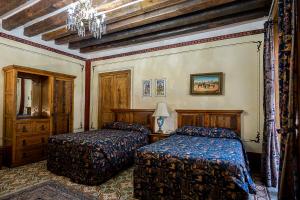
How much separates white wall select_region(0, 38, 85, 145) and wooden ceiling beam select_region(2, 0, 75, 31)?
1.40 ft

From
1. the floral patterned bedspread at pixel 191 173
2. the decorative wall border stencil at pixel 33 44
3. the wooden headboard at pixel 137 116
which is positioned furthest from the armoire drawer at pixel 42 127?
the floral patterned bedspread at pixel 191 173

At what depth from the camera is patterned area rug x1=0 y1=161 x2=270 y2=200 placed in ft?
Result: 8.02

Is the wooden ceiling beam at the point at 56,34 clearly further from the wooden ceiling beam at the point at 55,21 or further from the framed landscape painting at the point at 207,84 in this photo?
the framed landscape painting at the point at 207,84

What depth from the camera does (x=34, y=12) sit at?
3.01 m

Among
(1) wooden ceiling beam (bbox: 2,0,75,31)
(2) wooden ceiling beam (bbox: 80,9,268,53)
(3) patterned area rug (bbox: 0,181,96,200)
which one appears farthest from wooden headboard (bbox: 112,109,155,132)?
(1) wooden ceiling beam (bbox: 2,0,75,31)

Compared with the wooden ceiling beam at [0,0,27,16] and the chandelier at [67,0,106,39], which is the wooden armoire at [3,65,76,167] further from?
the chandelier at [67,0,106,39]

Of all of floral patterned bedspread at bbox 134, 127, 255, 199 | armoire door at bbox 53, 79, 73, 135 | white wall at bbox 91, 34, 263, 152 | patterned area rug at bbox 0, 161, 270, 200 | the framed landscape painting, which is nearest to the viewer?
floral patterned bedspread at bbox 134, 127, 255, 199

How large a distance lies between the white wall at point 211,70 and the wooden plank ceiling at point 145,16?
463 millimetres

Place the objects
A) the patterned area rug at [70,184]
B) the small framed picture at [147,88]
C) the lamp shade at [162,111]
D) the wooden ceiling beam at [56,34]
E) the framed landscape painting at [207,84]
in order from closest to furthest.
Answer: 1. the patterned area rug at [70,184]
2. the framed landscape painting at [207,84]
3. the wooden ceiling beam at [56,34]
4. the lamp shade at [162,111]
5. the small framed picture at [147,88]

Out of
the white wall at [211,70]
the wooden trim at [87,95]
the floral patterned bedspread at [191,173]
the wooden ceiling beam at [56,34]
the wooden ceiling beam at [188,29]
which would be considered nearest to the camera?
the floral patterned bedspread at [191,173]

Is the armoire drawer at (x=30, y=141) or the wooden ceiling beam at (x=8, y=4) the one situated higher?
the wooden ceiling beam at (x=8, y=4)

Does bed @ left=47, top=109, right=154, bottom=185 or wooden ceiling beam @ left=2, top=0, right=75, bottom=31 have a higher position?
wooden ceiling beam @ left=2, top=0, right=75, bottom=31

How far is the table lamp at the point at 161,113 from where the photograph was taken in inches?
155

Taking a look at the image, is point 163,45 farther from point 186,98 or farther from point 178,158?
point 178,158
